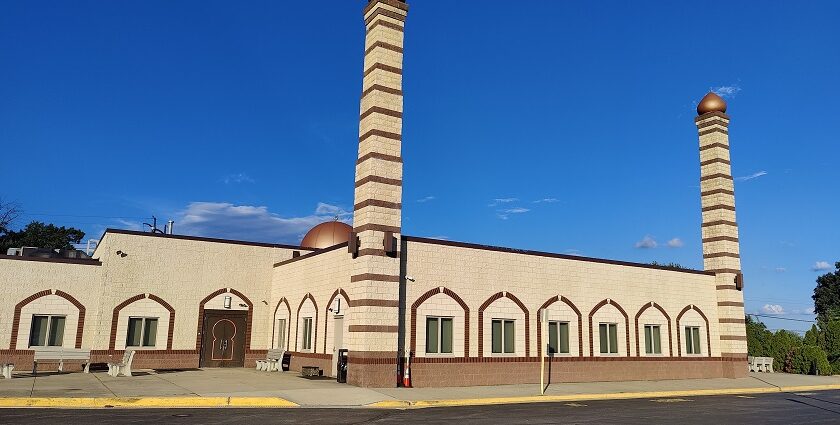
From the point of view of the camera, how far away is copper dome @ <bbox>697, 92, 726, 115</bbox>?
105 feet

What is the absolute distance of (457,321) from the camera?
76.1ft

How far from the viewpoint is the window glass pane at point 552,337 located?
82.2ft

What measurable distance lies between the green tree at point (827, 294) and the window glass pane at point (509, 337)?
62361mm

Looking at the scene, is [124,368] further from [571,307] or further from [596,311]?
[596,311]

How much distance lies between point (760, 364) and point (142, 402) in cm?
2968

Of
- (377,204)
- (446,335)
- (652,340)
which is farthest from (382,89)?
(652,340)

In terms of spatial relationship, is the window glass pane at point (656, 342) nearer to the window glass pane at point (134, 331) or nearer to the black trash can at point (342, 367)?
the black trash can at point (342, 367)

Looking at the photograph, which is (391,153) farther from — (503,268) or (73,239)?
(73,239)

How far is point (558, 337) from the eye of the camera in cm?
2539

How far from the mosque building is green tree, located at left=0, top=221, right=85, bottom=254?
131 feet

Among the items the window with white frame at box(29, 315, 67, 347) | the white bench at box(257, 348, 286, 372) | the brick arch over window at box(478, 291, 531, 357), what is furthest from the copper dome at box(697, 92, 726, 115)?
the window with white frame at box(29, 315, 67, 347)

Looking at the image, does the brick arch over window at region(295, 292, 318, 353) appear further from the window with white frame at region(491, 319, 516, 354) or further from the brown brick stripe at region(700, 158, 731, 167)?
the brown brick stripe at region(700, 158, 731, 167)

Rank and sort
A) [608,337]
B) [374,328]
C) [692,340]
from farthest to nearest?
1. [692,340]
2. [608,337]
3. [374,328]

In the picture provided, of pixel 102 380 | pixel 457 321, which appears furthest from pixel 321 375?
pixel 102 380
